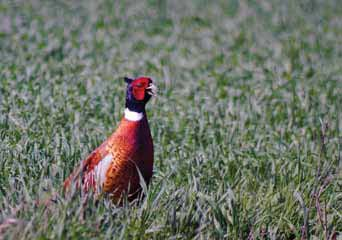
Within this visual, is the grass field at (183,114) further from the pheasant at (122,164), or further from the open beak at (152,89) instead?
the open beak at (152,89)

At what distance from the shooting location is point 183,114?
703 cm

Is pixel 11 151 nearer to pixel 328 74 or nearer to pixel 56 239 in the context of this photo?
pixel 56 239

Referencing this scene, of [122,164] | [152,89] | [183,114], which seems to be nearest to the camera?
[122,164]

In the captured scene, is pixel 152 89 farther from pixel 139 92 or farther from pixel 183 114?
pixel 183 114

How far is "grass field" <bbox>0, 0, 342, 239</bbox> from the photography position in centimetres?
455

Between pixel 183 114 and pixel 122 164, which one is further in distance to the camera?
pixel 183 114

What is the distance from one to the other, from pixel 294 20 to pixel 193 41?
2.45 meters

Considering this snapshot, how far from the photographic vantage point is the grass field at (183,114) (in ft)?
14.9

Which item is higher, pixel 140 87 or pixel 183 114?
pixel 140 87

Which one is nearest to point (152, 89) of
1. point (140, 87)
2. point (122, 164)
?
point (140, 87)

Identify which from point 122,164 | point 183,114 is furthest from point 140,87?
point 183,114

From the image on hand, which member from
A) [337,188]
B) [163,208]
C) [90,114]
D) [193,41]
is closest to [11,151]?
[163,208]

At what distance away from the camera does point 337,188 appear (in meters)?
5.68

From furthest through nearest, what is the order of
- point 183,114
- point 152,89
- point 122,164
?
point 183,114
point 152,89
point 122,164
